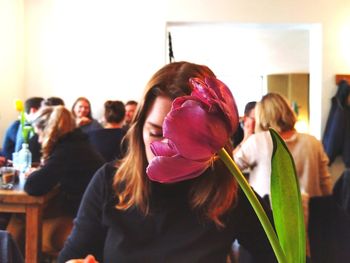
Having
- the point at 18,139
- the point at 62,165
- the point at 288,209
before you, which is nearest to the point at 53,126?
the point at 62,165

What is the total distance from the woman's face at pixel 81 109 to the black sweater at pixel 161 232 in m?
2.84

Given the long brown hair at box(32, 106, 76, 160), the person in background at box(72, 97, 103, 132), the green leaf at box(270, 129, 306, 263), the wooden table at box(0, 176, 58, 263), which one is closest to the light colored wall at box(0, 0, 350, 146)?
the person in background at box(72, 97, 103, 132)

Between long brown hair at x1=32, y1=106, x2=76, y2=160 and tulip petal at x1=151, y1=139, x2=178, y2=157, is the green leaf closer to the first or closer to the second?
tulip petal at x1=151, y1=139, x2=178, y2=157

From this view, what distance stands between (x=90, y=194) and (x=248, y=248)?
39cm

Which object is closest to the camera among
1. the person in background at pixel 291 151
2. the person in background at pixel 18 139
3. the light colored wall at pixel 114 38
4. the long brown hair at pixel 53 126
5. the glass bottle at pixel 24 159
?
the person in background at pixel 291 151

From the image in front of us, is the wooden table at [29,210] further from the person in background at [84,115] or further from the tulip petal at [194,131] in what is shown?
the tulip petal at [194,131]

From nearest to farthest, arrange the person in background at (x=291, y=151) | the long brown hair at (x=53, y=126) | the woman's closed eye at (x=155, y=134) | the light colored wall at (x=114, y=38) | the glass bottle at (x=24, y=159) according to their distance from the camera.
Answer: the woman's closed eye at (x=155, y=134)
the person in background at (x=291, y=151)
the long brown hair at (x=53, y=126)
the glass bottle at (x=24, y=159)
the light colored wall at (x=114, y=38)

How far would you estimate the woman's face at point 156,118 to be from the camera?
0.86 metres

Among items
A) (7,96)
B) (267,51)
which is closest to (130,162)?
(7,96)

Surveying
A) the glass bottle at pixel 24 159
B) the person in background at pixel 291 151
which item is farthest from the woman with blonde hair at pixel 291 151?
the glass bottle at pixel 24 159

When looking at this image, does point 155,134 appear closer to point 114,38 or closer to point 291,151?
point 291,151

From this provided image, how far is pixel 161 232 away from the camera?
90 cm

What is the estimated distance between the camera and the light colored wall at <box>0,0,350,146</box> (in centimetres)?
386

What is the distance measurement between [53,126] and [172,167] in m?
2.22
